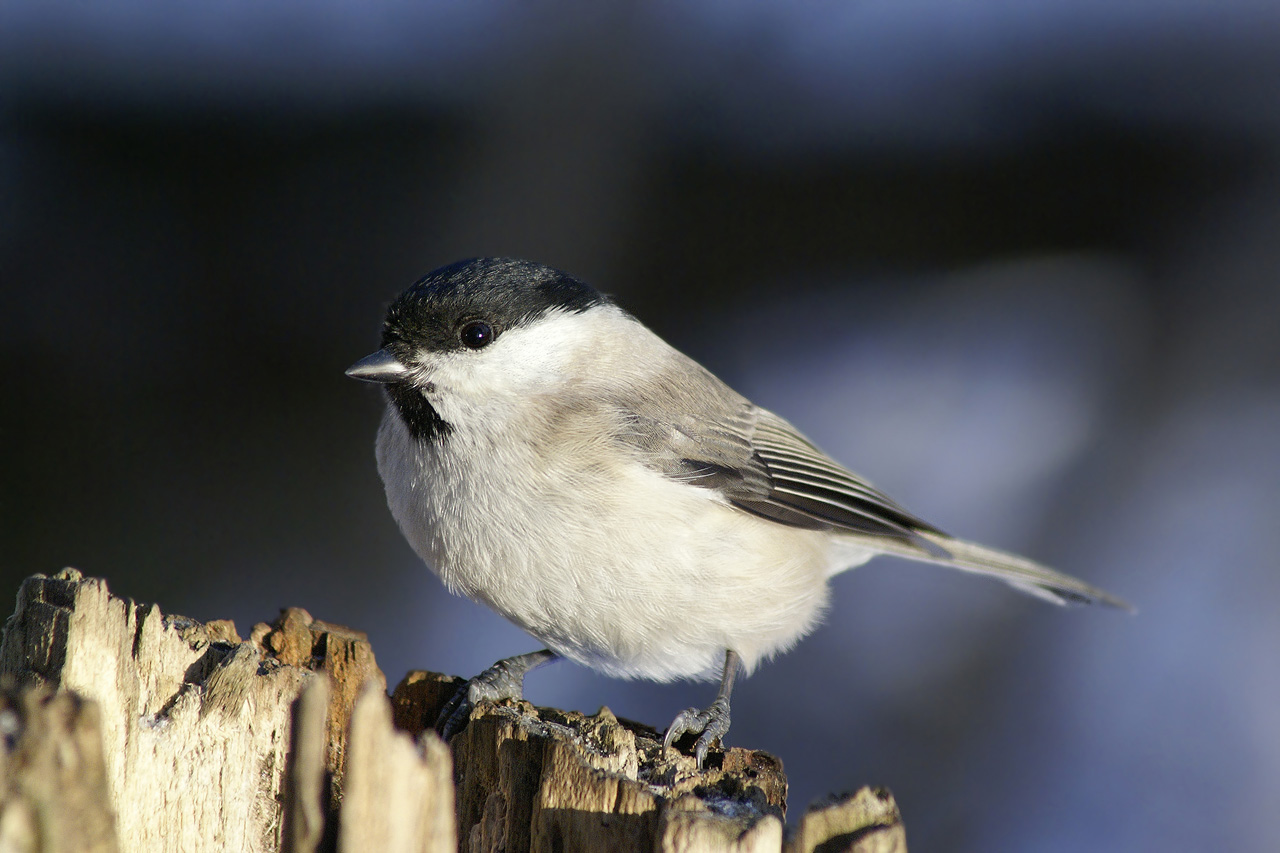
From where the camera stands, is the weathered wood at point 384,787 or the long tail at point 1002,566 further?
the long tail at point 1002,566

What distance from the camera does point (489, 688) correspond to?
5.51 ft

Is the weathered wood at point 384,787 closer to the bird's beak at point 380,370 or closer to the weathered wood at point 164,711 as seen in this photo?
the weathered wood at point 164,711

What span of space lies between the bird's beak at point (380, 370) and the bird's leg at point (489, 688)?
1.91ft

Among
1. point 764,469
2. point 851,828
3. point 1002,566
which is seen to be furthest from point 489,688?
point 1002,566

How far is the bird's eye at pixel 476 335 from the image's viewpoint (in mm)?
1635

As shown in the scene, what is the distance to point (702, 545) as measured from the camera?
1655 mm

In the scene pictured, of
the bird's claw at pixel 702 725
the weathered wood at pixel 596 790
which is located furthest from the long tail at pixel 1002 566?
the weathered wood at pixel 596 790

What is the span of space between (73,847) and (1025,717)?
9.77ft

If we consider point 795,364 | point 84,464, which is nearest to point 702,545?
point 795,364

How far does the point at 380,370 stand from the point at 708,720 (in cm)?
87

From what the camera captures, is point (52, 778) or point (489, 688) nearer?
point (52, 778)

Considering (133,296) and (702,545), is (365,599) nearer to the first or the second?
(133,296)

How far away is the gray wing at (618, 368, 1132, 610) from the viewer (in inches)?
69.7

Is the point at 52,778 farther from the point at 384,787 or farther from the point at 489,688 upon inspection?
the point at 489,688
